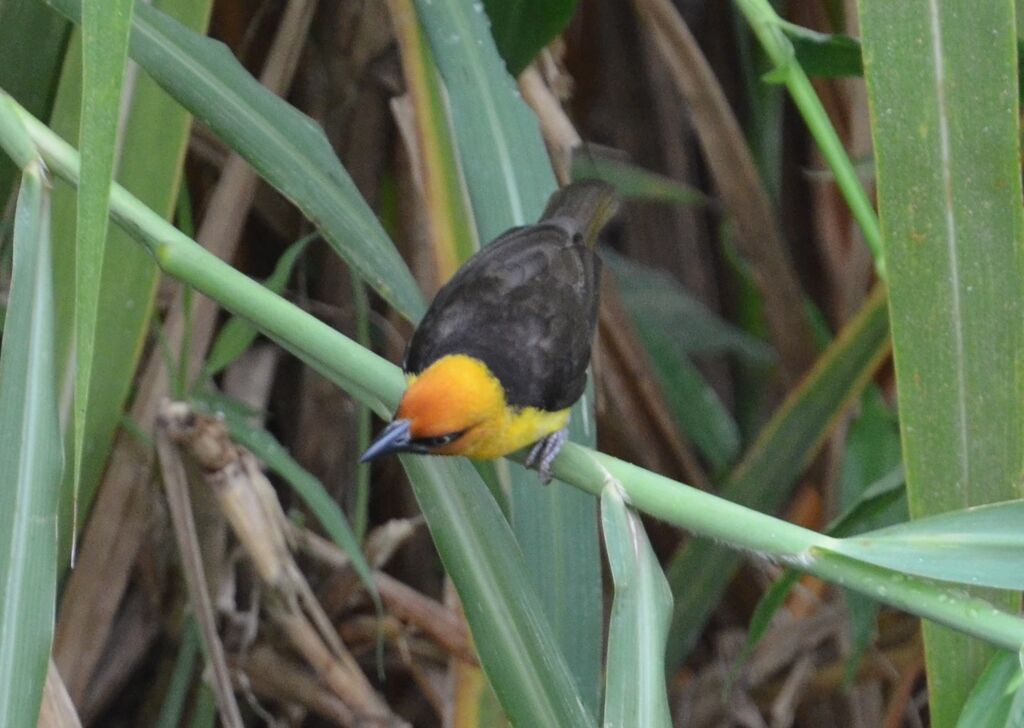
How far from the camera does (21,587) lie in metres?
0.87

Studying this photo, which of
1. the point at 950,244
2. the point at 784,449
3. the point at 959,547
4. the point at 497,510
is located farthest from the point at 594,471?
the point at 784,449

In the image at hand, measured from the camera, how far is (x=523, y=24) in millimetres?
1527

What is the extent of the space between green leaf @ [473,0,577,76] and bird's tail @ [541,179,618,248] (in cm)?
18

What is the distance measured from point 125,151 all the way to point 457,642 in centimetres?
74

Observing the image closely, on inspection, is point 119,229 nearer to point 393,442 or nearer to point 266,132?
point 266,132

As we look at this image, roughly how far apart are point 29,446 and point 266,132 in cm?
39

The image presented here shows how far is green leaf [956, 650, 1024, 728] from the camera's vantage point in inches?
33.2

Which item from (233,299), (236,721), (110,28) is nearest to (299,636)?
(236,721)

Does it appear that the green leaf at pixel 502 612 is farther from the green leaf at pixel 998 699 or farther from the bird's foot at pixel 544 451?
the green leaf at pixel 998 699

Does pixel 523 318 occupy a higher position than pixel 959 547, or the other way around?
pixel 523 318

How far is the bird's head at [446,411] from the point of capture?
1.15 meters

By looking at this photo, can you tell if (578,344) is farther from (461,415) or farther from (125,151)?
(125,151)

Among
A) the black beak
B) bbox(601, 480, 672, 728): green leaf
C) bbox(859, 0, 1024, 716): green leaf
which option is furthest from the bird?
bbox(859, 0, 1024, 716): green leaf

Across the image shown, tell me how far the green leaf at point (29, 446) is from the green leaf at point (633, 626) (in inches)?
16.6
